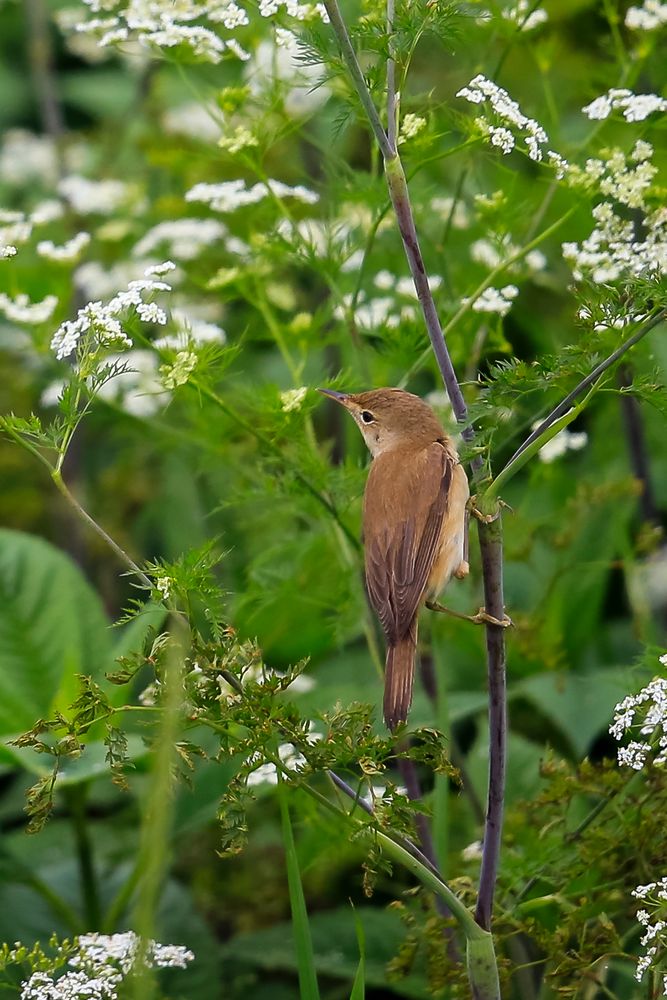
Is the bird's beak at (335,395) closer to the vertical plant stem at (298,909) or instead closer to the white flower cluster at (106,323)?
the white flower cluster at (106,323)

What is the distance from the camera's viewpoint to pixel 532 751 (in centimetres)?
324

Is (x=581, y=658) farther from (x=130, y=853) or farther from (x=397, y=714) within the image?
(x=397, y=714)

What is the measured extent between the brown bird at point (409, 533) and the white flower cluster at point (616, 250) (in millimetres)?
421

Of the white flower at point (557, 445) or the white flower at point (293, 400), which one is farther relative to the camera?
the white flower at point (557, 445)

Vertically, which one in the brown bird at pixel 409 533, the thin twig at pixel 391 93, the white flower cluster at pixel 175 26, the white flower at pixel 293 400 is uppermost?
the white flower cluster at pixel 175 26

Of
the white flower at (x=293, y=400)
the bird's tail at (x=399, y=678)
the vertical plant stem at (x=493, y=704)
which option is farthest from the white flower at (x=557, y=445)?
the vertical plant stem at (x=493, y=704)

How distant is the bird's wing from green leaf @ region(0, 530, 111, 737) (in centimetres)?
103

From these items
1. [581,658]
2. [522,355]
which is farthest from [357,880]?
[522,355]

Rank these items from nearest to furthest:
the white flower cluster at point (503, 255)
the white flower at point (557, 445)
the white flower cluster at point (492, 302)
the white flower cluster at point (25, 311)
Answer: the white flower cluster at point (492, 302) < the white flower cluster at point (503, 255) < the white flower cluster at point (25, 311) < the white flower at point (557, 445)

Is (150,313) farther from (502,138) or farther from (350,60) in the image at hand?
(502,138)

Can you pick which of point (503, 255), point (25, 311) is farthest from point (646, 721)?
point (25, 311)

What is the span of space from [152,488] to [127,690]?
1.70m

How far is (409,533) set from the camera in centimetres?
235

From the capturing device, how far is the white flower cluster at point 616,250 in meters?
2.18
